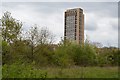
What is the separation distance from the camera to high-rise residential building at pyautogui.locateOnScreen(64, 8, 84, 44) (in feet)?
39.1

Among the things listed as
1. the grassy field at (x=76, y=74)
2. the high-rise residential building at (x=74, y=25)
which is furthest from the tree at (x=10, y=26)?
the grassy field at (x=76, y=74)

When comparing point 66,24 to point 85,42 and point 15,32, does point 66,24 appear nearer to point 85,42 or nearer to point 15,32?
point 85,42

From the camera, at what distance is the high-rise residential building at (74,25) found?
11.9 m

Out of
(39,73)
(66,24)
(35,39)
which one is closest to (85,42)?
(66,24)

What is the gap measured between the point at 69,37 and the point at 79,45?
1.64 m

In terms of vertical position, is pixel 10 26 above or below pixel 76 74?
above

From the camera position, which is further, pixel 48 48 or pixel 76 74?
pixel 48 48

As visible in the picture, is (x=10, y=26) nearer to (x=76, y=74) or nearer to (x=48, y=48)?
(x=48, y=48)

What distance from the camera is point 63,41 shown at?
14.8 m

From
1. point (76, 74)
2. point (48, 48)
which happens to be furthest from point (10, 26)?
point (76, 74)

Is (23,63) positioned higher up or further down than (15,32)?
further down

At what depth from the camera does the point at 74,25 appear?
1380 centimetres

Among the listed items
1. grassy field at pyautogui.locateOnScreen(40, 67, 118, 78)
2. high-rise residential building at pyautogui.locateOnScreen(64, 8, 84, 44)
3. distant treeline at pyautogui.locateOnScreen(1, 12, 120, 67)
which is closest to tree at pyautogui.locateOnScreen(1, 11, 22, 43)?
distant treeline at pyautogui.locateOnScreen(1, 12, 120, 67)

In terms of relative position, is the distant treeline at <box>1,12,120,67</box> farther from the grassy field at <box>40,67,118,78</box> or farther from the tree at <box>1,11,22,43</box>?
the grassy field at <box>40,67,118,78</box>
